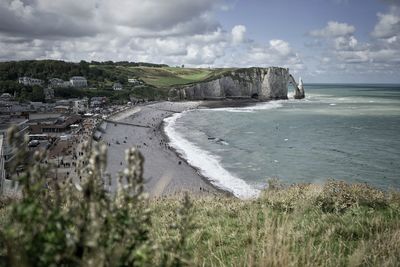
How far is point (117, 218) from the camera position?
8.42 ft

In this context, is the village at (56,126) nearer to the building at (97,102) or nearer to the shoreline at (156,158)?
the building at (97,102)

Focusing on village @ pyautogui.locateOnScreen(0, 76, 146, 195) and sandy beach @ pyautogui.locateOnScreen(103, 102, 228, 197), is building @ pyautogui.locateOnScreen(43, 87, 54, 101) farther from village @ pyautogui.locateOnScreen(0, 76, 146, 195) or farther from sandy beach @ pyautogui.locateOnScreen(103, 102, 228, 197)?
sandy beach @ pyautogui.locateOnScreen(103, 102, 228, 197)

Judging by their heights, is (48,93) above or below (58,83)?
below

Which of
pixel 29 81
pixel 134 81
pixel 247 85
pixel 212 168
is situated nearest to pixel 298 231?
pixel 212 168

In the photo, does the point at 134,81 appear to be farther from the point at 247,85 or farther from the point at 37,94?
the point at 37,94

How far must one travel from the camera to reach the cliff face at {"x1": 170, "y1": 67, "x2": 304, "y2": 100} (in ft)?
516

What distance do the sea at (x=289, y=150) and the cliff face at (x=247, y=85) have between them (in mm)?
73318

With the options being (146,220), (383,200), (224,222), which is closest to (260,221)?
(224,222)

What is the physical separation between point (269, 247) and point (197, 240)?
8.60 feet

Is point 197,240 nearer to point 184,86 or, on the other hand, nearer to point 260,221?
point 260,221

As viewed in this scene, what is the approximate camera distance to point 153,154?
166 feet

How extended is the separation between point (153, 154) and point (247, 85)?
375 ft

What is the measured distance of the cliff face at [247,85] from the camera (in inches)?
6196

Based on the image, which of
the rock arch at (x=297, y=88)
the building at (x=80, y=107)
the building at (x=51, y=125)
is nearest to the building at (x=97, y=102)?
the building at (x=80, y=107)
